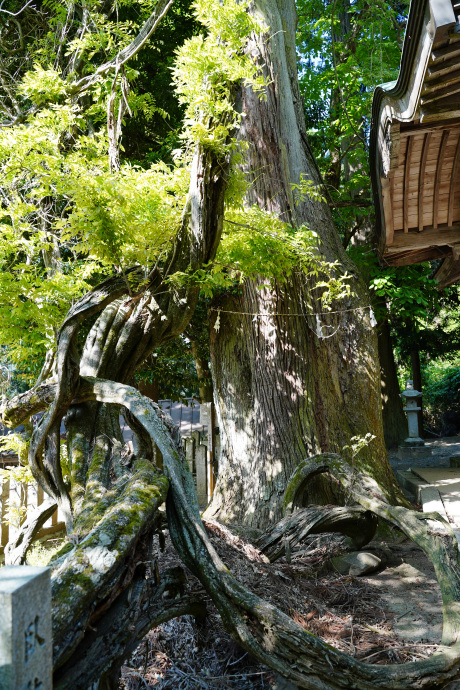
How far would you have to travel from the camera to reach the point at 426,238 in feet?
19.3

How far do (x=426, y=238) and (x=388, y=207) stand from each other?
0.79 metres

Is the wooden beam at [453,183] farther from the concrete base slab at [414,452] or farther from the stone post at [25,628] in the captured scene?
the concrete base slab at [414,452]

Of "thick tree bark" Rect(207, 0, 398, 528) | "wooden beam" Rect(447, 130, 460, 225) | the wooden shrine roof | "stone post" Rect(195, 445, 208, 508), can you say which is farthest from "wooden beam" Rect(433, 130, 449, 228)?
"stone post" Rect(195, 445, 208, 508)

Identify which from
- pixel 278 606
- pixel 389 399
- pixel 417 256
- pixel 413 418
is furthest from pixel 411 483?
pixel 278 606

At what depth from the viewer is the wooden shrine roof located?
3592mm

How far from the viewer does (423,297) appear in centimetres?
900

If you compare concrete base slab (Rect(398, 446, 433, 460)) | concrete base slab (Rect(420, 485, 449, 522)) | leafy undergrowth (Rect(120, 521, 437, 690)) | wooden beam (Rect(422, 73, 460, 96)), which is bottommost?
leafy undergrowth (Rect(120, 521, 437, 690))

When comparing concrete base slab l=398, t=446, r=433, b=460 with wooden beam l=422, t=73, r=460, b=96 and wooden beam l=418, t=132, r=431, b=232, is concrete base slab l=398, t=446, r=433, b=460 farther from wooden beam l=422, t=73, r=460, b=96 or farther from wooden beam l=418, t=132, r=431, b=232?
wooden beam l=422, t=73, r=460, b=96

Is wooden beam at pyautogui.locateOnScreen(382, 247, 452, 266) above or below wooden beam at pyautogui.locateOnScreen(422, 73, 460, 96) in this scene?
below

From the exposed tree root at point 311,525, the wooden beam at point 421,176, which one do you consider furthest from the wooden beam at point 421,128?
the exposed tree root at point 311,525

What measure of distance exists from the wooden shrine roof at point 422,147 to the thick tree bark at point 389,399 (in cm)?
556

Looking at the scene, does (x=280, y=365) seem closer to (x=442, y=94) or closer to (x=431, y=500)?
(x=431, y=500)

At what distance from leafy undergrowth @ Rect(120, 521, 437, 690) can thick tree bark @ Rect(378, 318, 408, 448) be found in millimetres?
8120

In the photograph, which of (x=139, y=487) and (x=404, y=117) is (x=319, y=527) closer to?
(x=139, y=487)
